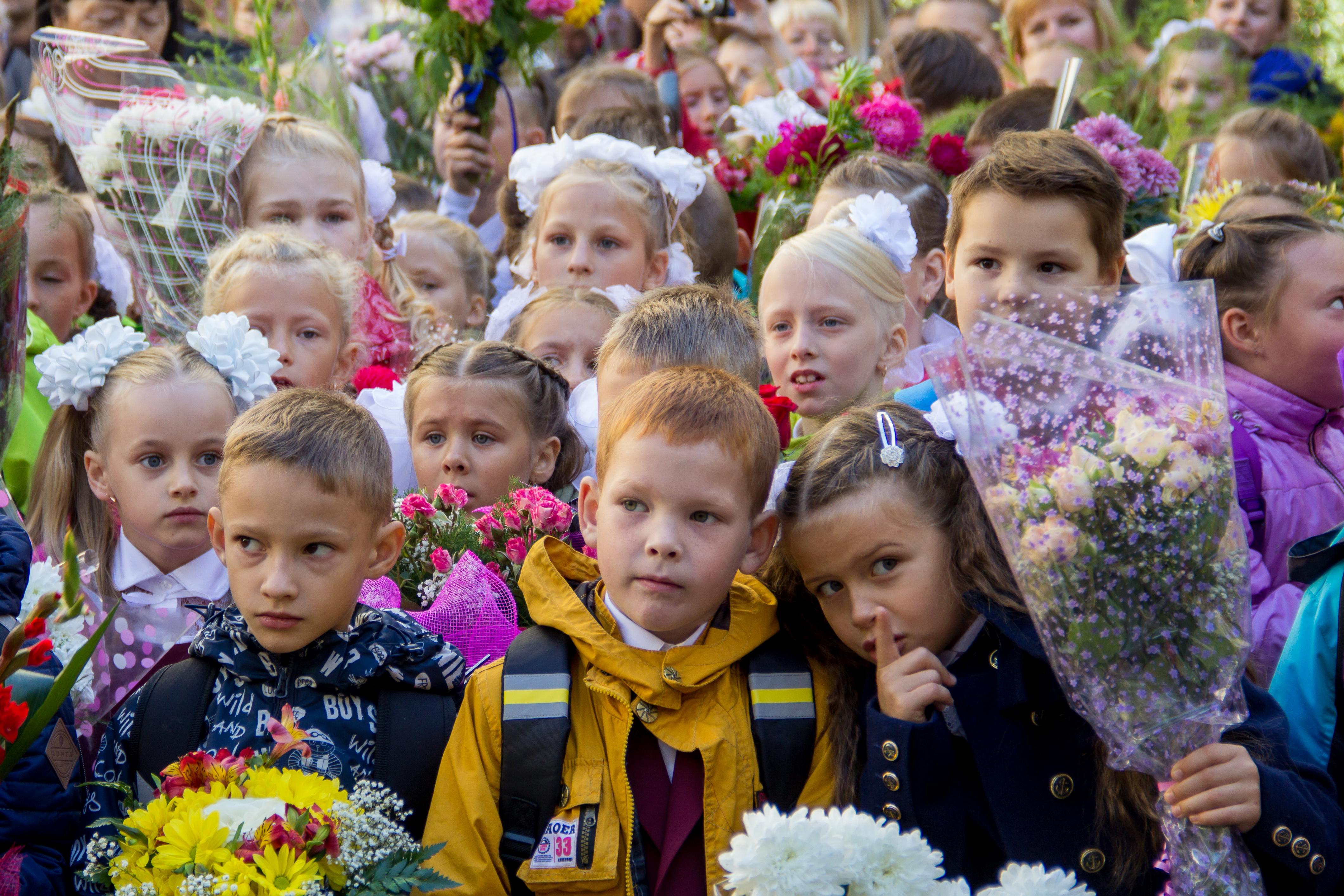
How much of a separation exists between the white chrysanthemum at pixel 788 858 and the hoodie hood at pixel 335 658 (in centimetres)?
90

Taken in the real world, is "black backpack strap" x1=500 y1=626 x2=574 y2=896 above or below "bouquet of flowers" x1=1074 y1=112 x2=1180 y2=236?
below

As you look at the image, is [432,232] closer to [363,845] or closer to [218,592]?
[218,592]

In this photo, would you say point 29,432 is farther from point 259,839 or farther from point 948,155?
point 948,155

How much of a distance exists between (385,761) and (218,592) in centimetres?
93

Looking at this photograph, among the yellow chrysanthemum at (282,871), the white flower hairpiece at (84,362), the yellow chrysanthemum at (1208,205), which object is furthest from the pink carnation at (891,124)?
the yellow chrysanthemum at (282,871)

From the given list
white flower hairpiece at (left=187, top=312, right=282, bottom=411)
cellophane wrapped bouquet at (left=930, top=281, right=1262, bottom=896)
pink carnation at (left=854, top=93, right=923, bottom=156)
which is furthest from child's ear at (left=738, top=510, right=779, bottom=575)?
pink carnation at (left=854, top=93, right=923, bottom=156)

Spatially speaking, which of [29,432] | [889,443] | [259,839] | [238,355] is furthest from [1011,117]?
[259,839]

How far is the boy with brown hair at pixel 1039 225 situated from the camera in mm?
3523

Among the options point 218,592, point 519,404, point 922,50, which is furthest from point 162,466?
point 922,50

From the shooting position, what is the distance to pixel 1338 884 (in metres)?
2.58

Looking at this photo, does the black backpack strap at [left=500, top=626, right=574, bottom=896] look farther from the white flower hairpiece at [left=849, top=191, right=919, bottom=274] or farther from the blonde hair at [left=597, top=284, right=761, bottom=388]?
the white flower hairpiece at [left=849, top=191, right=919, bottom=274]

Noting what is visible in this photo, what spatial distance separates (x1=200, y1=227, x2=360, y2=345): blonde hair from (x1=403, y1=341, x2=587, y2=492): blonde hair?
0.62 meters

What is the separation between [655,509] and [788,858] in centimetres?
77

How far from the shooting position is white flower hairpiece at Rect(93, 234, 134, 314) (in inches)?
220
